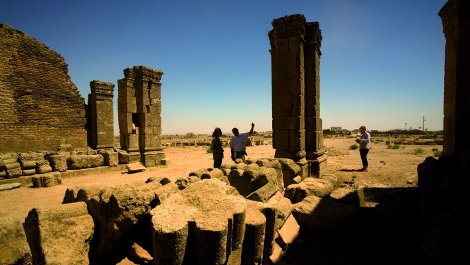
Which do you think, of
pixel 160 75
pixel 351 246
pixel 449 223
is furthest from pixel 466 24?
pixel 160 75

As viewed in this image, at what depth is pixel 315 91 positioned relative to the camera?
26.7 ft

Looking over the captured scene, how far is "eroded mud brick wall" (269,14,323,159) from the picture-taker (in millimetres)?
7488

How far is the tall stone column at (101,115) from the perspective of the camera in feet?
50.3

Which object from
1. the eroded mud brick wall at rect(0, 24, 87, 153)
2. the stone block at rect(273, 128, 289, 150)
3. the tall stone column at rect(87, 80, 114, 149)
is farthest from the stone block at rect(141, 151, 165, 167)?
the stone block at rect(273, 128, 289, 150)

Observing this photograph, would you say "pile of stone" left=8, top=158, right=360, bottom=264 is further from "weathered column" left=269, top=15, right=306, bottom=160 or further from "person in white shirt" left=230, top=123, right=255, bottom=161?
"person in white shirt" left=230, top=123, right=255, bottom=161

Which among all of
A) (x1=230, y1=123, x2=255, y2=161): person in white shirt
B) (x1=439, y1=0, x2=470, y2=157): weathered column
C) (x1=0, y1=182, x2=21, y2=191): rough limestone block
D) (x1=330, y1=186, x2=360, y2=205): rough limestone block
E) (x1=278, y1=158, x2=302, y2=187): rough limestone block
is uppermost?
(x1=439, y1=0, x2=470, y2=157): weathered column

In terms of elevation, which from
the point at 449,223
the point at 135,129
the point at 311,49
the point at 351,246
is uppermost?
the point at 311,49

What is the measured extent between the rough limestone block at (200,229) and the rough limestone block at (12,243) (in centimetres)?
104

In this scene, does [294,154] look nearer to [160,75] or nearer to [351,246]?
[351,246]

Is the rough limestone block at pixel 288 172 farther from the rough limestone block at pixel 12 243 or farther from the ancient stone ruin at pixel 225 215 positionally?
the rough limestone block at pixel 12 243

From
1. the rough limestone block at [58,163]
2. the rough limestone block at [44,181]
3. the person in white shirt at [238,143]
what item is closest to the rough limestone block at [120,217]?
the person in white shirt at [238,143]

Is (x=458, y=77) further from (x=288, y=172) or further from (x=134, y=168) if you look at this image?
(x=134, y=168)

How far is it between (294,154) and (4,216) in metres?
6.71

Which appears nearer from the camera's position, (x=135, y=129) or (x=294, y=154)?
(x=294, y=154)
